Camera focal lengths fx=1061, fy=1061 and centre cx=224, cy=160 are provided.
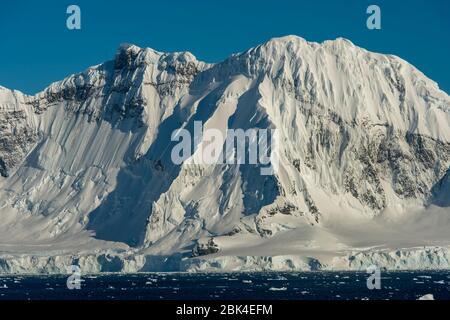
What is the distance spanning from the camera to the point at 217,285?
180375 mm

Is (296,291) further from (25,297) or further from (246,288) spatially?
(25,297)

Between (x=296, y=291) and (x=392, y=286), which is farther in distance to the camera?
(x=392, y=286)
